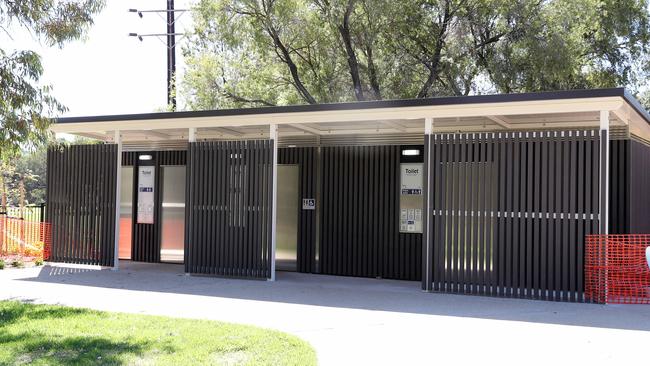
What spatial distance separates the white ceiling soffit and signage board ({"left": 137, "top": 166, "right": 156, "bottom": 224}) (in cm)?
201

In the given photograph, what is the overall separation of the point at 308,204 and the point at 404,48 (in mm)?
11601

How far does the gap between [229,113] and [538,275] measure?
18.9ft

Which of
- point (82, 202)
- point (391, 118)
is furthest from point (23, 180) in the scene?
point (391, 118)

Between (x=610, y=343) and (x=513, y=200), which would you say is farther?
(x=513, y=200)

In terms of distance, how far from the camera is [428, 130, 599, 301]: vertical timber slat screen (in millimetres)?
9500

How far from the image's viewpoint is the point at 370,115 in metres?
10.7

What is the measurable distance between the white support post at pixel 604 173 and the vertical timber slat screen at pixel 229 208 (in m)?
5.39

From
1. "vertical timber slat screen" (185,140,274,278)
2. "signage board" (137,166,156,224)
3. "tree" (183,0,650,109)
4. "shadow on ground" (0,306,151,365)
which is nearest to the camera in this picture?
"shadow on ground" (0,306,151,365)

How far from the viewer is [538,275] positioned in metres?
9.68

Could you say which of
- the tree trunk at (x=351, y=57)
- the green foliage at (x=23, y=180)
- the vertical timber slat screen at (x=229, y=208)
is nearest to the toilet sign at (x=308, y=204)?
the vertical timber slat screen at (x=229, y=208)

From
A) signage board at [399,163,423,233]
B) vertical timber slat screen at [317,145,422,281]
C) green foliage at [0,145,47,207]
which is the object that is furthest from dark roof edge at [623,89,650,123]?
green foliage at [0,145,47,207]

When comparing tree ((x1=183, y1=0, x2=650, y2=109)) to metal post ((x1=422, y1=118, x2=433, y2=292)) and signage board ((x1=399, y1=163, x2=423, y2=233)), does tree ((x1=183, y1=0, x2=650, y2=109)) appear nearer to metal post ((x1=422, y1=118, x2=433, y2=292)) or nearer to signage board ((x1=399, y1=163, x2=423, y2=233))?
signage board ((x1=399, y1=163, x2=423, y2=233))

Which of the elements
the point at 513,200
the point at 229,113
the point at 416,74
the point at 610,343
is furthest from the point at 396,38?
the point at 610,343

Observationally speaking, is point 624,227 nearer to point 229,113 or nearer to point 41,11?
point 229,113
